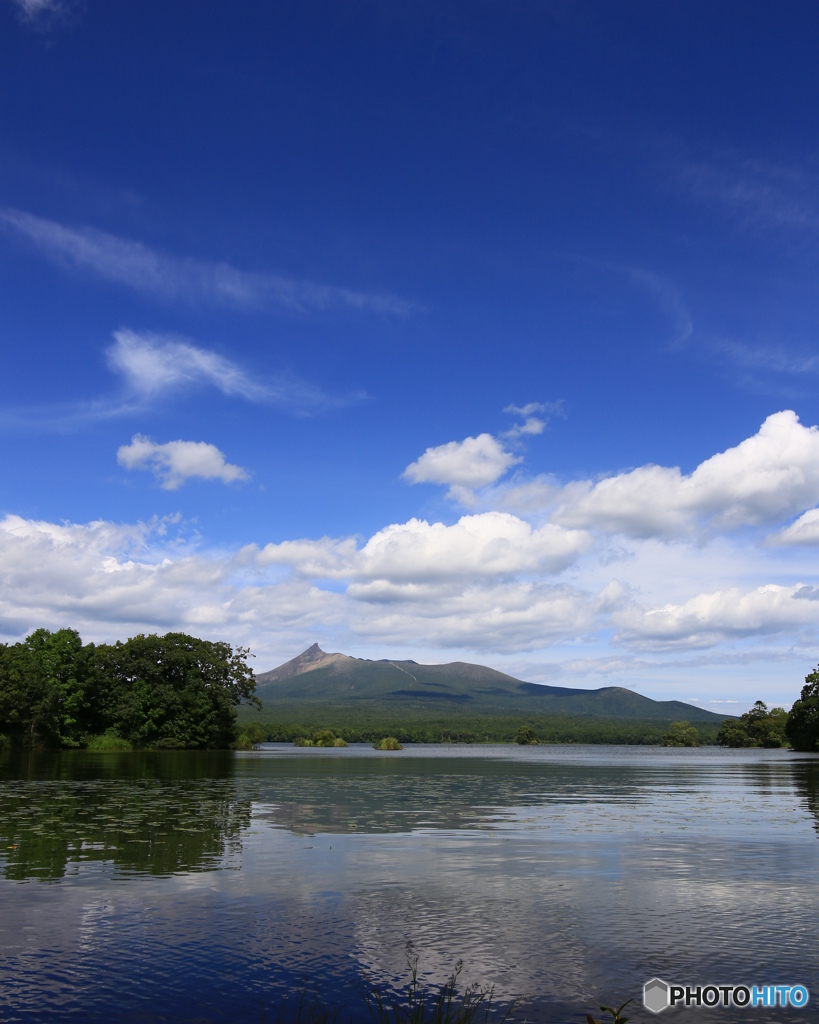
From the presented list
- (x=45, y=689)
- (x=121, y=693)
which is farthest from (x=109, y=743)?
(x=45, y=689)

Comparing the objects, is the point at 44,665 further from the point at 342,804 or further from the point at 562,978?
the point at 562,978

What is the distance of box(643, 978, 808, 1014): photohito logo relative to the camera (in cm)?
1171

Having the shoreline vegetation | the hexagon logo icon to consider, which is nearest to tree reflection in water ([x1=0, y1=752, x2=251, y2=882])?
the hexagon logo icon

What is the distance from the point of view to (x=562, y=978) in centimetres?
1263

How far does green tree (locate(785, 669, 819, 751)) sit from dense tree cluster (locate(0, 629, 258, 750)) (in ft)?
346

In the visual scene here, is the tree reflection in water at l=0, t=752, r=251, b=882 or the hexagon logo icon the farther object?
the tree reflection in water at l=0, t=752, r=251, b=882

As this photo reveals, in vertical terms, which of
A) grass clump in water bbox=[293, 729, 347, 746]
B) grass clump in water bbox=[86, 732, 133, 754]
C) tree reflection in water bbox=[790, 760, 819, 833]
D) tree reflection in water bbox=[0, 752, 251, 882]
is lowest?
grass clump in water bbox=[293, 729, 347, 746]

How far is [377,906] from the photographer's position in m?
17.1

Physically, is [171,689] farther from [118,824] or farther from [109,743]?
[118,824]

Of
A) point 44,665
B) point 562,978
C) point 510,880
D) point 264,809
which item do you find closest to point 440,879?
point 510,880

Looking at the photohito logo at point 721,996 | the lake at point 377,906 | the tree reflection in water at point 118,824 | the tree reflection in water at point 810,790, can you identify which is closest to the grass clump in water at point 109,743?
the tree reflection in water at point 118,824

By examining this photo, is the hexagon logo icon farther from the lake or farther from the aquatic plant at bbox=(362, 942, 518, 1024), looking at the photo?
the aquatic plant at bbox=(362, 942, 518, 1024)

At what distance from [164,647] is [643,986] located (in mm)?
117557

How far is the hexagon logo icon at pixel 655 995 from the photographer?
11.7 m
